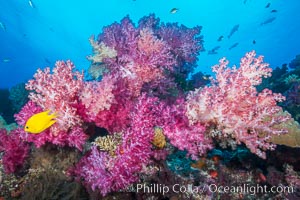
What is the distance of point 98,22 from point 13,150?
189ft

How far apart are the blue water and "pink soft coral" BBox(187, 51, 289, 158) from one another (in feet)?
119

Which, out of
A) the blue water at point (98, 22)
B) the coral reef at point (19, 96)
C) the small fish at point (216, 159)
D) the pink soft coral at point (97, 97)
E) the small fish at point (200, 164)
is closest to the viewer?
the pink soft coral at point (97, 97)

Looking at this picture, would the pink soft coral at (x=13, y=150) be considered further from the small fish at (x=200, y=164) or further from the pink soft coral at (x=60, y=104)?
the small fish at (x=200, y=164)

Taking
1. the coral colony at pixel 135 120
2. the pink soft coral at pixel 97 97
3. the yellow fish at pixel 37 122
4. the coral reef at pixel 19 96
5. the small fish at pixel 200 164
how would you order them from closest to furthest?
1. the yellow fish at pixel 37 122
2. the coral colony at pixel 135 120
3. the pink soft coral at pixel 97 97
4. the small fish at pixel 200 164
5. the coral reef at pixel 19 96

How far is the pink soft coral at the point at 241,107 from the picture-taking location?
3.55m

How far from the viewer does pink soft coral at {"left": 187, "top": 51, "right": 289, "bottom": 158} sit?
11.7ft

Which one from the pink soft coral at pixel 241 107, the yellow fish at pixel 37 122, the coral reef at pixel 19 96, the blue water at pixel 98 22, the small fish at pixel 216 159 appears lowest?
the small fish at pixel 216 159

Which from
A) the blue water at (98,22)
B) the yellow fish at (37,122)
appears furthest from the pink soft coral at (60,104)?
the blue water at (98,22)

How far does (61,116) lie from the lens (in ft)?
12.0

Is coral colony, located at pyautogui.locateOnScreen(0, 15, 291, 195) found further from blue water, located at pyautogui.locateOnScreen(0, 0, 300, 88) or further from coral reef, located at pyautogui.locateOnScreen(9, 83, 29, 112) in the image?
blue water, located at pyautogui.locateOnScreen(0, 0, 300, 88)

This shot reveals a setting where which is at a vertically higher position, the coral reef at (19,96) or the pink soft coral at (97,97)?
the coral reef at (19,96)

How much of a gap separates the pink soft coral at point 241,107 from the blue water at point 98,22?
3618 cm

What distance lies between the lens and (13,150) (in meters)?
4.03

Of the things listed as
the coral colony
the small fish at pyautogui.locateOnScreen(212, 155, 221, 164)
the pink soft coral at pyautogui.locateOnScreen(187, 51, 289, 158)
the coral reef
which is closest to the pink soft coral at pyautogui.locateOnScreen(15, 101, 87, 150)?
the coral colony
